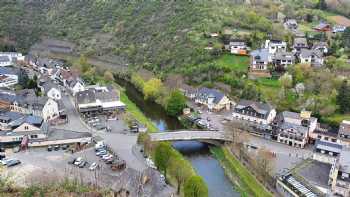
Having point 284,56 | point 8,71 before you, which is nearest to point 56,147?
point 8,71

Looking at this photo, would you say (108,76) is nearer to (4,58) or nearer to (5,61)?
(5,61)

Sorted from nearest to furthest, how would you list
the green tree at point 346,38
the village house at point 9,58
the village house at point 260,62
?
the village house at point 260,62 < the green tree at point 346,38 < the village house at point 9,58

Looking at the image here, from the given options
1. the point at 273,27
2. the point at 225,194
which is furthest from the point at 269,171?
the point at 273,27

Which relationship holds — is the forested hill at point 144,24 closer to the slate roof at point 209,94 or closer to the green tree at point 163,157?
the slate roof at point 209,94

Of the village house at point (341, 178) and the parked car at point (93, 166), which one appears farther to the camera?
the parked car at point (93, 166)

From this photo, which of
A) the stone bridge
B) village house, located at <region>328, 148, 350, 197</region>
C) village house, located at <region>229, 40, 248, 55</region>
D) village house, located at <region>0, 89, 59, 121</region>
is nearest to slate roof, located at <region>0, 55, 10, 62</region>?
village house, located at <region>0, 89, 59, 121</region>

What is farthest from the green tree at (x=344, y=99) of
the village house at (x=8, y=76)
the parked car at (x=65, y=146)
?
the village house at (x=8, y=76)

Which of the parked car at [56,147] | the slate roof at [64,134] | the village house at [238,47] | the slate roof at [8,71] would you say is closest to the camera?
the parked car at [56,147]
